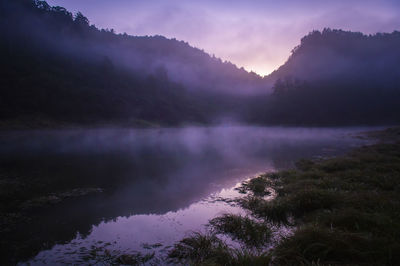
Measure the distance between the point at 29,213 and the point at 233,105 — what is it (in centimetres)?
17973

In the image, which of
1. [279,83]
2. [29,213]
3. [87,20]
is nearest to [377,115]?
[279,83]

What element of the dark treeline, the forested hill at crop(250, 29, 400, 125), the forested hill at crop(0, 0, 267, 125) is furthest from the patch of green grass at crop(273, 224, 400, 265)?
the forested hill at crop(250, 29, 400, 125)

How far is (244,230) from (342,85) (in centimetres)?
17244

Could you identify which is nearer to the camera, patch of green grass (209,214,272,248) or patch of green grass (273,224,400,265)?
patch of green grass (273,224,400,265)

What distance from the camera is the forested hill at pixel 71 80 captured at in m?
84.8

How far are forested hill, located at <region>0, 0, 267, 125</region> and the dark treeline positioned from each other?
1.19 ft

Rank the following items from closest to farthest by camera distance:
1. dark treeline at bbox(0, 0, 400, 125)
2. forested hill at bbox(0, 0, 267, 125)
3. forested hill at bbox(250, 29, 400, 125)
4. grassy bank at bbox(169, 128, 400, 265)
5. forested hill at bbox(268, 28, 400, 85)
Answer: grassy bank at bbox(169, 128, 400, 265) → forested hill at bbox(0, 0, 267, 125) → dark treeline at bbox(0, 0, 400, 125) → forested hill at bbox(250, 29, 400, 125) → forested hill at bbox(268, 28, 400, 85)

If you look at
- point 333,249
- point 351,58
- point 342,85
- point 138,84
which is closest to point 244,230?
point 333,249

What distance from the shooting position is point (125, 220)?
33.2 feet

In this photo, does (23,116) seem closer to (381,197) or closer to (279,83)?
(381,197)

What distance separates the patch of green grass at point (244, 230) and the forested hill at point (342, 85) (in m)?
125

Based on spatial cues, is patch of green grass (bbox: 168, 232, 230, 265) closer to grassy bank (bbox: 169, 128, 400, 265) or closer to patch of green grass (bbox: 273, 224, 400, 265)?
grassy bank (bbox: 169, 128, 400, 265)

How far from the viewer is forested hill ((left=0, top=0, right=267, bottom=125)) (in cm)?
8481

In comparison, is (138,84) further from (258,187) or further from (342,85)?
(258,187)
